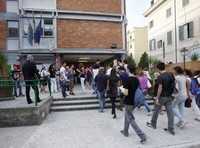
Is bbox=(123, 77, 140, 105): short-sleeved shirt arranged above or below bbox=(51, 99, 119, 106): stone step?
above

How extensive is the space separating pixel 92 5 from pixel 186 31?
494 inches

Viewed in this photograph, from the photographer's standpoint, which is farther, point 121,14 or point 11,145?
point 121,14

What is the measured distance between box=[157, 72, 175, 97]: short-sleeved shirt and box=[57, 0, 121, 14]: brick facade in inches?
536

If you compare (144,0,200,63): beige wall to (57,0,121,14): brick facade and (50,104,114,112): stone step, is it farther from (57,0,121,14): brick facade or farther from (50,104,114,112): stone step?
(50,104,114,112): stone step

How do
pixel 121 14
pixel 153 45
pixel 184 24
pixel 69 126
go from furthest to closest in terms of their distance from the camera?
pixel 153 45 → pixel 184 24 → pixel 121 14 → pixel 69 126

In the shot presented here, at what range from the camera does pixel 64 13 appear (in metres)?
17.2

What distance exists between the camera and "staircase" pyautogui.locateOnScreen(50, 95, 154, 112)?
356 inches

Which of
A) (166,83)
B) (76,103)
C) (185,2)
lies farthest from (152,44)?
(166,83)

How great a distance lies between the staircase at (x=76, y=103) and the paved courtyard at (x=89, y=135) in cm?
120

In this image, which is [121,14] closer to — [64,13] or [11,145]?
[64,13]

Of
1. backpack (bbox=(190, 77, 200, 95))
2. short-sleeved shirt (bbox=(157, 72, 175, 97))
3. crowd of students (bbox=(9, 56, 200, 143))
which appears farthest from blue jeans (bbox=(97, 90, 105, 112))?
backpack (bbox=(190, 77, 200, 95))

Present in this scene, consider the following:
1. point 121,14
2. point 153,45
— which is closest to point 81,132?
point 121,14

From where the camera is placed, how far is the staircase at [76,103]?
904 cm

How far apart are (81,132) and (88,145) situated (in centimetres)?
108
